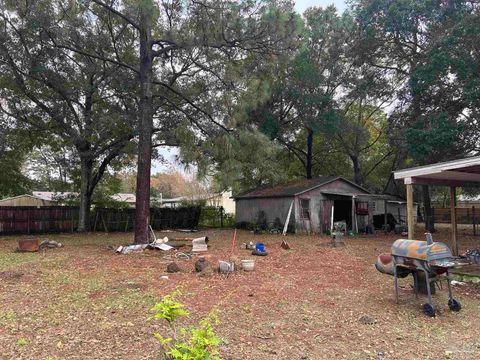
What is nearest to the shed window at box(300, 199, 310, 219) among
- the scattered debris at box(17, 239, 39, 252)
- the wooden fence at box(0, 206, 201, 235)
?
the wooden fence at box(0, 206, 201, 235)

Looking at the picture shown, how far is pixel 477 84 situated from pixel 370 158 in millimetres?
15427

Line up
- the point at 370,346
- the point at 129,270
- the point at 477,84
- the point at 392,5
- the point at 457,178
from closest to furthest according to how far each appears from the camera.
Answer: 1. the point at 370,346
2. the point at 129,270
3. the point at 457,178
4. the point at 477,84
5. the point at 392,5

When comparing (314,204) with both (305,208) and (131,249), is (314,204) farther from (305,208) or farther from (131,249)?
(131,249)

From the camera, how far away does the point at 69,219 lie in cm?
1878

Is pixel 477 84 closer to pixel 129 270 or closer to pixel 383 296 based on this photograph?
pixel 383 296

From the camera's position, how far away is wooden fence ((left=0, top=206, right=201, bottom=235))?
671 inches

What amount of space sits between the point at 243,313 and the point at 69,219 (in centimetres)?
1594

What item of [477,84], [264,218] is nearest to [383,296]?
[477,84]

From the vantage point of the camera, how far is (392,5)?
16.6m

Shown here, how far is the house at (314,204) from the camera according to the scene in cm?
1897

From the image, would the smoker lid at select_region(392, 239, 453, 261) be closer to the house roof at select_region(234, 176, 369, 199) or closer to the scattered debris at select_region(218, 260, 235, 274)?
the scattered debris at select_region(218, 260, 235, 274)

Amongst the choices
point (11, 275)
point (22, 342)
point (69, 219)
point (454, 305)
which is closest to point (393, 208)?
point (69, 219)

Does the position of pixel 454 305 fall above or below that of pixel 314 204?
below

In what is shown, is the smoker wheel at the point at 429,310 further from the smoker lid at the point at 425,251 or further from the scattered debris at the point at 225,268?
the scattered debris at the point at 225,268
